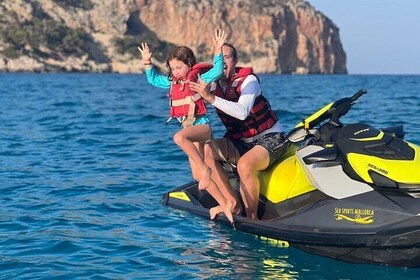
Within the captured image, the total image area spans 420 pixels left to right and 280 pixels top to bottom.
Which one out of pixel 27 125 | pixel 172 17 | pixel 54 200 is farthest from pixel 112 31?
pixel 54 200

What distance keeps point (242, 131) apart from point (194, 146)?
0.58 metres

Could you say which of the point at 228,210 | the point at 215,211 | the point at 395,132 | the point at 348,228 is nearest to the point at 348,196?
the point at 348,228

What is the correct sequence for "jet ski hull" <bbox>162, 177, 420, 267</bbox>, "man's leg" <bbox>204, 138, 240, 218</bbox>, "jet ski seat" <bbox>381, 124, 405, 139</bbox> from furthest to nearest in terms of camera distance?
1. "man's leg" <bbox>204, 138, 240, 218</bbox>
2. "jet ski seat" <bbox>381, 124, 405, 139</bbox>
3. "jet ski hull" <bbox>162, 177, 420, 267</bbox>

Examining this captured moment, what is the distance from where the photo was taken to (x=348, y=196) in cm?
530

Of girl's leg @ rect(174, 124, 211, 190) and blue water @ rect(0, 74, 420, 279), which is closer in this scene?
blue water @ rect(0, 74, 420, 279)

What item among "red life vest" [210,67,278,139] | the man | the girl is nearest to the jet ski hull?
the man

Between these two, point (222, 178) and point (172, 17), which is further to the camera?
point (172, 17)

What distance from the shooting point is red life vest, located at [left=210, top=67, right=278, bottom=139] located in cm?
619

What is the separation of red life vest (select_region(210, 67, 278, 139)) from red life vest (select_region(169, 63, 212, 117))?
226 millimetres

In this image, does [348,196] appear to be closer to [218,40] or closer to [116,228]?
[218,40]

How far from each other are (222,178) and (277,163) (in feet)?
1.81

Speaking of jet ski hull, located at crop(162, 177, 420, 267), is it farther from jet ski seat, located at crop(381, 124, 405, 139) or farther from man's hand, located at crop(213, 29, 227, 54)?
man's hand, located at crop(213, 29, 227, 54)

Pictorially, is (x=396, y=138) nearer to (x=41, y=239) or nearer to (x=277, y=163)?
(x=277, y=163)

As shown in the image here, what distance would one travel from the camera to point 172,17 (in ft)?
366
